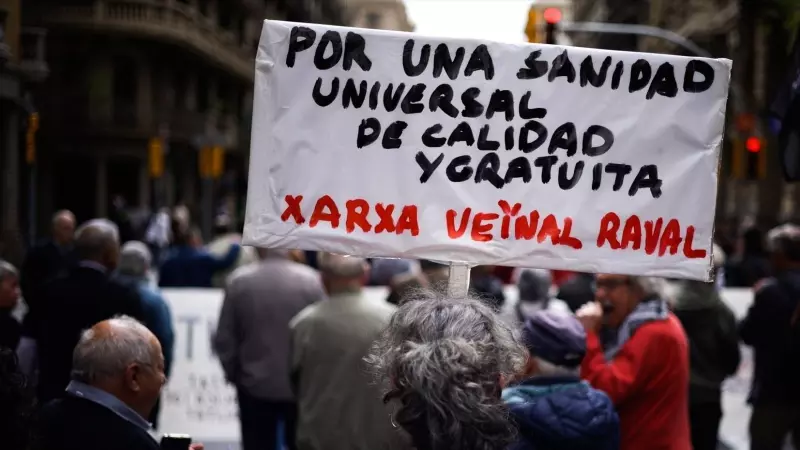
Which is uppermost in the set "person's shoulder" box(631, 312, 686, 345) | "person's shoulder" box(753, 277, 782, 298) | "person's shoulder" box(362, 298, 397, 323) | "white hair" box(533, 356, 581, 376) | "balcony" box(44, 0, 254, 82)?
"balcony" box(44, 0, 254, 82)

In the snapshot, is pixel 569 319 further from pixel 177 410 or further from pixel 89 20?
pixel 89 20

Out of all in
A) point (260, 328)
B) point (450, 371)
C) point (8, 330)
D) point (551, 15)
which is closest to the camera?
point (450, 371)

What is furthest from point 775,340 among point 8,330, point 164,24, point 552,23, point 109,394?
point 164,24

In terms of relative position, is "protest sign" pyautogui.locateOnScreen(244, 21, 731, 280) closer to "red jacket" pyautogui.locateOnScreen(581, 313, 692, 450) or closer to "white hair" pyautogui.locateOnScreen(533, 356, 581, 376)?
"white hair" pyautogui.locateOnScreen(533, 356, 581, 376)

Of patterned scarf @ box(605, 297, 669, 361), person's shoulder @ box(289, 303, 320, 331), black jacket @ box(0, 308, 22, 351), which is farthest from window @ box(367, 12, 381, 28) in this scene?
patterned scarf @ box(605, 297, 669, 361)

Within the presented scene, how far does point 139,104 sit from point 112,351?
114ft

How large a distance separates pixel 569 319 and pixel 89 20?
25.1 meters

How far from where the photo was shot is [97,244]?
21.9 ft

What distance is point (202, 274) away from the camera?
35.1 feet

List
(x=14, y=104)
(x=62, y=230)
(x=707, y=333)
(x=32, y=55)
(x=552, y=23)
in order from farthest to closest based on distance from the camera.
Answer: (x=552, y=23), (x=32, y=55), (x=14, y=104), (x=62, y=230), (x=707, y=333)

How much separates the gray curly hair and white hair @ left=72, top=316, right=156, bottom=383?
1.03 metres

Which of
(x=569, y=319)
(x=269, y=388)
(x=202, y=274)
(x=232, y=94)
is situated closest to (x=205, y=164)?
(x=232, y=94)

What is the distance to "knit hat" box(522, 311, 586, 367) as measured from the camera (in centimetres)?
411

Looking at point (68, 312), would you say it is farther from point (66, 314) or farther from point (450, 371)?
point (450, 371)
